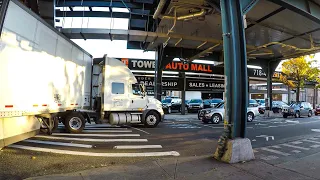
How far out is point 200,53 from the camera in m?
21.9

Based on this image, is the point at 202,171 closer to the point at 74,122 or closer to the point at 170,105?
the point at 74,122

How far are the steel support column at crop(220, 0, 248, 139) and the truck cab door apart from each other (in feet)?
28.4

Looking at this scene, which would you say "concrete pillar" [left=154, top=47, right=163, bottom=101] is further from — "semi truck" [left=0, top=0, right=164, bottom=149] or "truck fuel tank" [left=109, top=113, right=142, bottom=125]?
"truck fuel tank" [left=109, top=113, right=142, bottom=125]

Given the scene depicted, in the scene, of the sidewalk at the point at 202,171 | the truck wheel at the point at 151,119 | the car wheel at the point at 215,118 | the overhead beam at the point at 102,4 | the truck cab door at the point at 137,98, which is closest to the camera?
the sidewalk at the point at 202,171

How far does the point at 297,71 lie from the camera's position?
34406 millimetres

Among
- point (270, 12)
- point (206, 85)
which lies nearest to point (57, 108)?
point (270, 12)

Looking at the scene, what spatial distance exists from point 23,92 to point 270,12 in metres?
11.6

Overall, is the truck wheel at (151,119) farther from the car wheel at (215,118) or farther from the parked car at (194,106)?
the parked car at (194,106)

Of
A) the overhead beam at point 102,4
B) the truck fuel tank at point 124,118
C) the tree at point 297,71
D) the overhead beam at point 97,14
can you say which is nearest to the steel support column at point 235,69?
the truck fuel tank at point 124,118

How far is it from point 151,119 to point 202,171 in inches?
386

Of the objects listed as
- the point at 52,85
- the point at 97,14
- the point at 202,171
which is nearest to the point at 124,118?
the point at 52,85

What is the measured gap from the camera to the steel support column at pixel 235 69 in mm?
7320

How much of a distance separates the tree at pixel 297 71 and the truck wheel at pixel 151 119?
2506 cm

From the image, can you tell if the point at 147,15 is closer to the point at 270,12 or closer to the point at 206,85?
the point at 270,12
